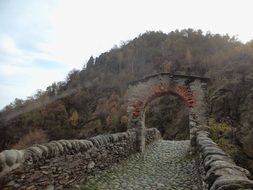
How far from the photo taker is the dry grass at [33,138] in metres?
49.5

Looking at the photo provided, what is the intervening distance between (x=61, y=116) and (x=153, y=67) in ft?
72.5

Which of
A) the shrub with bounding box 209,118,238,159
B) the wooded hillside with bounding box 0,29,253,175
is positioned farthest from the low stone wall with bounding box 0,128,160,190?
the wooded hillside with bounding box 0,29,253,175

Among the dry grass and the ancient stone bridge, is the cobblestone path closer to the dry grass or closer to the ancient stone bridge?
the ancient stone bridge

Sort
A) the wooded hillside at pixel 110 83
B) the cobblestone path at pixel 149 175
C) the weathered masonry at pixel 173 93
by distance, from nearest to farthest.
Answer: the cobblestone path at pixel 149 175 < the weathered masonry at pixel 173 93 < the wooded hillside at pixel 110 83

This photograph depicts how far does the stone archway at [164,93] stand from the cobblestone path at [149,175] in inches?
66.2

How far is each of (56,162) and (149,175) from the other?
3.36 meters

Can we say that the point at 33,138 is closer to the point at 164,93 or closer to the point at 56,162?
the point at 164,93

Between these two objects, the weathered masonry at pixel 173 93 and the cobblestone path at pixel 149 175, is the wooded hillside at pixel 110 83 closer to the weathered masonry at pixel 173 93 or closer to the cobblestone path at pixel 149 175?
the weathered masonry at pixel 173 93

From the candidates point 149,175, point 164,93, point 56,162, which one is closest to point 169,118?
point 164,93

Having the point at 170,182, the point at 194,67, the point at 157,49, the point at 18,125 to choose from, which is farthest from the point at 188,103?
the point at 157,49

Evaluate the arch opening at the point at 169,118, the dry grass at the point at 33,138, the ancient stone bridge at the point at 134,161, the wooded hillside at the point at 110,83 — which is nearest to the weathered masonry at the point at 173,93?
the ancient stone bridge at the point at 134,161

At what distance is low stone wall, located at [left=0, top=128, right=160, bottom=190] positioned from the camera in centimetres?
428

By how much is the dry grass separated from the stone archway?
39492 mm

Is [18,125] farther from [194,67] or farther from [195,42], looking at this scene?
[195,42]
